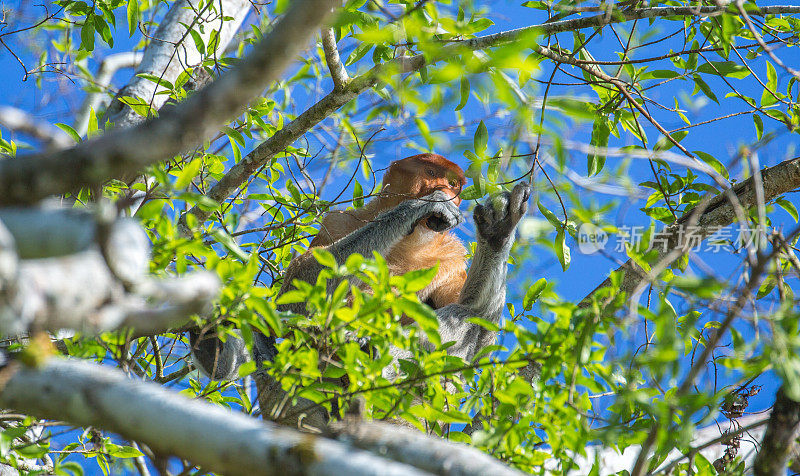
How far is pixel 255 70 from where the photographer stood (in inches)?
47.3

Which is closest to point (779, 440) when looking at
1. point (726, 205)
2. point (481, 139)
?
point (481, 139)

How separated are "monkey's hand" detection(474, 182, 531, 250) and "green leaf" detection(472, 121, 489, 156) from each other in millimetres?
1233

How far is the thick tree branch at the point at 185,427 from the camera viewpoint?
1380 mm

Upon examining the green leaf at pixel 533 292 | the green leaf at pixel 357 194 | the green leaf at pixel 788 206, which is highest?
the green leaf at pixel 788 206

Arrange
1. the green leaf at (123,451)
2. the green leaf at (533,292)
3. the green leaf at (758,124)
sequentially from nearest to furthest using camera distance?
the green leaf at (123,451) → the green leaf at (533,292) → the green leaf at (758,124)

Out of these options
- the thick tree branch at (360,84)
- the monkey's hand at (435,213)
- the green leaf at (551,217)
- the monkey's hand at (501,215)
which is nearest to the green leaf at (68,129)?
the thick tree branch at (360,84)

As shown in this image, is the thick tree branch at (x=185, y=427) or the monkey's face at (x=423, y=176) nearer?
the thick tree branch at (x=185, y=427)

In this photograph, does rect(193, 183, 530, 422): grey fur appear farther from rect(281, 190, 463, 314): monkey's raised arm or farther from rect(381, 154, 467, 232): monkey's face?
rect(381, 154, 467, 232): monkey's face

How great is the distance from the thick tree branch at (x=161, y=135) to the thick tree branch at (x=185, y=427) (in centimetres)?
50

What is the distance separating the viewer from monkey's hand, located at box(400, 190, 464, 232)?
423cm

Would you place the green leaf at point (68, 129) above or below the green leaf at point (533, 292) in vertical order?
above

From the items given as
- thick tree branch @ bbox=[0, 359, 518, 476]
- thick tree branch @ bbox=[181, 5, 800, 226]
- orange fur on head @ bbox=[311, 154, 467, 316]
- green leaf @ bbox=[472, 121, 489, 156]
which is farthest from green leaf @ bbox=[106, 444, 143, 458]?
orange fur on head @ bbox=[311, 154, 467, 316]

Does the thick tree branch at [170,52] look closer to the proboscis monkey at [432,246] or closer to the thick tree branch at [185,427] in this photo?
the proboscis monkey at [432,246]

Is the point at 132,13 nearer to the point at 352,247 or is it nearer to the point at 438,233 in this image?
the point at 352,247
